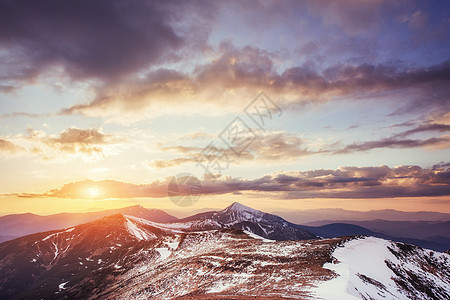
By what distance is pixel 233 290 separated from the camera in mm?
38594

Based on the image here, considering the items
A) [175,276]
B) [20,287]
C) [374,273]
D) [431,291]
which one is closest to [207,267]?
[175,276]

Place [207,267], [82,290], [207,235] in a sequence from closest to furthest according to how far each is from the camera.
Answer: [207,267] → [82,290] → [207,235]

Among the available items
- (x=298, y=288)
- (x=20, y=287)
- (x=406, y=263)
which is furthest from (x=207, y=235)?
(x=20, y=287)

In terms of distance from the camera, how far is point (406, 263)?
62.4 metres

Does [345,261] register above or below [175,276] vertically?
above

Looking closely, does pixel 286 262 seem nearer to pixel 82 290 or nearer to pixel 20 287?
pixel 82 290

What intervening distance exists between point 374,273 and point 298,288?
78.5 feet

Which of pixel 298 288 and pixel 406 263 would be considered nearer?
A: pixel 298 288

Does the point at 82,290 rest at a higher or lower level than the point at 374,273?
lower

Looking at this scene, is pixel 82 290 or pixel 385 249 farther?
pixel 82 290

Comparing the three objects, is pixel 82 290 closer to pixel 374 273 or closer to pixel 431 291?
pixel 374 273

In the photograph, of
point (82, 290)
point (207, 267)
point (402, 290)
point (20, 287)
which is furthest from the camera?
point (20, 287)

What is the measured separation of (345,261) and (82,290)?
10649 centimetres

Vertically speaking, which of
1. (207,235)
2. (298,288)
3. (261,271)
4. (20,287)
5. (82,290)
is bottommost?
(20,287)
